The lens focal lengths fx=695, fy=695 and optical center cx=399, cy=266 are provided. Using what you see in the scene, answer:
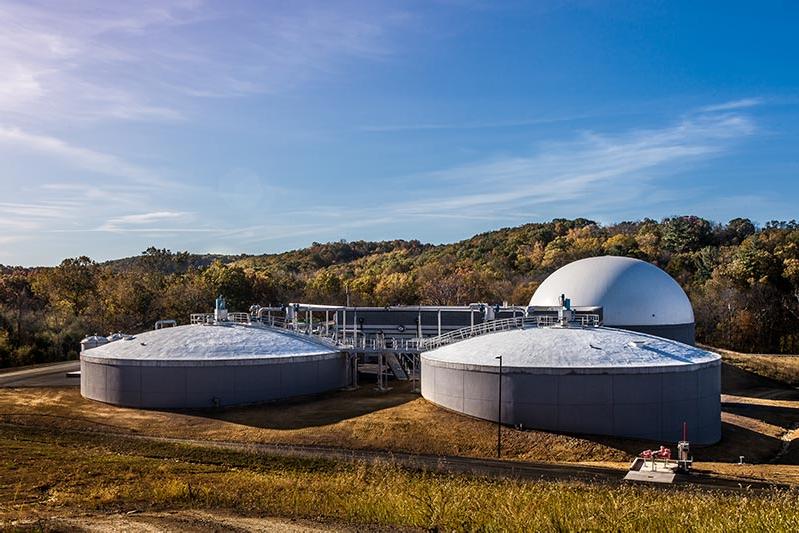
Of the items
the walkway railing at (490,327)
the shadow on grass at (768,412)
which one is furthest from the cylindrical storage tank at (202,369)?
the shadow on grass at (768,412)

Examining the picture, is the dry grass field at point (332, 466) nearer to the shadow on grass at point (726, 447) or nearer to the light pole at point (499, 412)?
the shadow on grass at point (726, 447)

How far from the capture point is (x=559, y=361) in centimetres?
3734

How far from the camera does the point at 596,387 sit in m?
36.2

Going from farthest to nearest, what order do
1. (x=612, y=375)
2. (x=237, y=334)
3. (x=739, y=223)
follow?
(x=739, y=223)
(x=237, y=334)
(x=612, y=375)

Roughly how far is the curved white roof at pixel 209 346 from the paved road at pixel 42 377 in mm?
8207

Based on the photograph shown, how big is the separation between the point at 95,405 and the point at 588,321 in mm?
33675

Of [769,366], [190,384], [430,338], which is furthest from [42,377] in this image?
[769,366]

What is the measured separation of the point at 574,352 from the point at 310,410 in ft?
53.2

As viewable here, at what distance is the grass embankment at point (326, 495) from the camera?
13.6 metres

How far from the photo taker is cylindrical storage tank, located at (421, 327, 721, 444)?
3622cm

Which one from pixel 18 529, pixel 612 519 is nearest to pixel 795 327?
pixel 612 519

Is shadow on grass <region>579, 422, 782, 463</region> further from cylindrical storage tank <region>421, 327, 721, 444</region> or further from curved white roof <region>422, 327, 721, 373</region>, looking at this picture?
curved white roof <region>422, 327, 721, 373</region>

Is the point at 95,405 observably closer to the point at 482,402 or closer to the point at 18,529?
the point at 482,402

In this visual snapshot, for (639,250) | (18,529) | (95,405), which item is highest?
(639,250)
